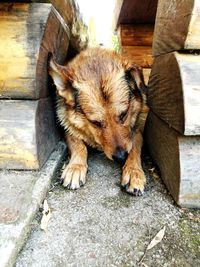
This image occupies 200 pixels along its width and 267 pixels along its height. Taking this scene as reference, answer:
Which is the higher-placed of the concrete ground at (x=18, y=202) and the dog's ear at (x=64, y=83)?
the dog's ear at (x=64, y=83)

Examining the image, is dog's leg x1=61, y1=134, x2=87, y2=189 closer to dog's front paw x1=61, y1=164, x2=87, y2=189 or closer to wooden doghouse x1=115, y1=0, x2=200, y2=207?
dog's front paw x1=61, y1=164, x2=87, y2=189

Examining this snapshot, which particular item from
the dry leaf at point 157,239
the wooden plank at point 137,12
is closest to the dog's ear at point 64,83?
the dry leaf at point 157,239

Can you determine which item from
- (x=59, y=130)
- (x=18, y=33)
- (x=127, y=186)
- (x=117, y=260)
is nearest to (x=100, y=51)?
(x=59, y=130)

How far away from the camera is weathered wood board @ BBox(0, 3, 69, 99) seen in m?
2.01

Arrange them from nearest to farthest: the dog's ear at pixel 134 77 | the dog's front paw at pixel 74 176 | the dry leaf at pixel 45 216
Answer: the dry leaf at pixel 45 216 < the dog's front paw at pixel 74 176 < the dog's ear at pixel 134 77

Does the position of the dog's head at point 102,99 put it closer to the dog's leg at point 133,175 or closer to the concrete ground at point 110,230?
the dog's leg at point 133,175

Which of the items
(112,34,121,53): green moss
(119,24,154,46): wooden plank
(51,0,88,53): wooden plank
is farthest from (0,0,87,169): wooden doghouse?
(112,34,121,53): green moss

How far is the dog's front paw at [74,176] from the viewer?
6.98 ft

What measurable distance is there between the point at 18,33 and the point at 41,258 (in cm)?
136

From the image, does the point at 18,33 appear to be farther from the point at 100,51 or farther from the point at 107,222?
the point at 107,222

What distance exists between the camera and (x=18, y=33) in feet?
6.65

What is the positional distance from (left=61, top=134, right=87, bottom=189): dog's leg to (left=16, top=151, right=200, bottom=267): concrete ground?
55 mm

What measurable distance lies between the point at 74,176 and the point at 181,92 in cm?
92

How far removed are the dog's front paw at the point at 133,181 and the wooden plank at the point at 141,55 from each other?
256 centimetres
